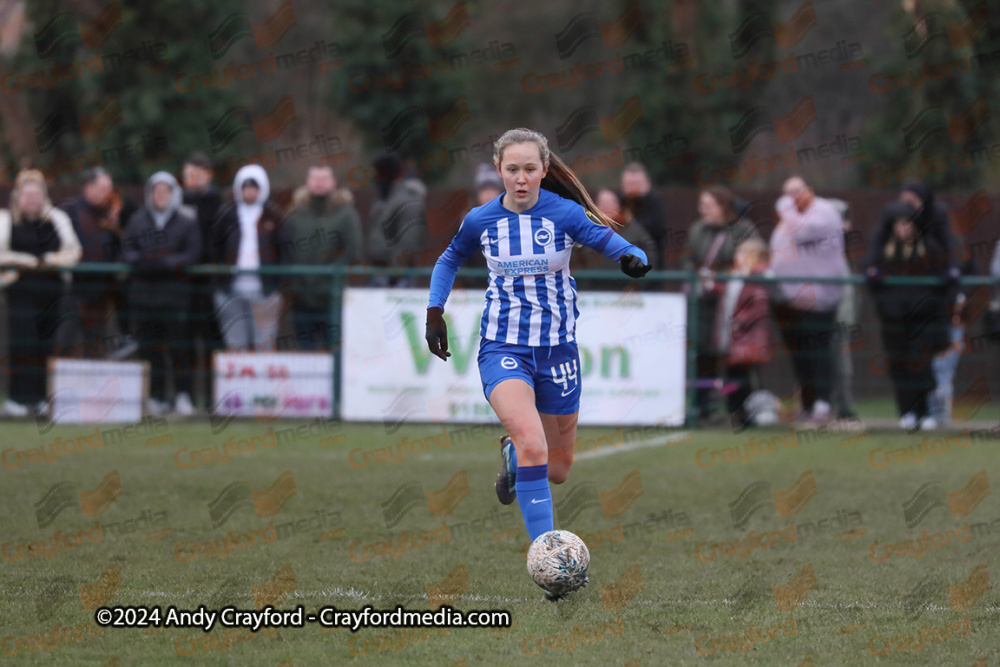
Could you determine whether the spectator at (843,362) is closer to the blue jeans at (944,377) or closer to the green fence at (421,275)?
the green fence at (421,275)

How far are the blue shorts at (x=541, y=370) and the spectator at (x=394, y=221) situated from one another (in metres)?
6.78

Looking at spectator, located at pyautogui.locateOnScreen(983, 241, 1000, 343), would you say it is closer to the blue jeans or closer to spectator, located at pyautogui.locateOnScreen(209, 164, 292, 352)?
the blue jeans

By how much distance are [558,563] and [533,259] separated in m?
1.44

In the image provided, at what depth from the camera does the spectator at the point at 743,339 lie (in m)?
12.6

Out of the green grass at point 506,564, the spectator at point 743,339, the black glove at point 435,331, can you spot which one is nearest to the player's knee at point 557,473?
the green grass at point 506,564

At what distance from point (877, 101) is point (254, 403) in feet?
85.9

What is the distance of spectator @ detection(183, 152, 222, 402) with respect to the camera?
12.9 meters

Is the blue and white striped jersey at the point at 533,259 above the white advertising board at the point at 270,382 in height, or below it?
above

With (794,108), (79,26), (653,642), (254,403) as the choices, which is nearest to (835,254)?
(254,403)

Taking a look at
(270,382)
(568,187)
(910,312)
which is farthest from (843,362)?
(568,187)

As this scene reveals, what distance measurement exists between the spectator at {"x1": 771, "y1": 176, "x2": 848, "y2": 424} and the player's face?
7.15 metres

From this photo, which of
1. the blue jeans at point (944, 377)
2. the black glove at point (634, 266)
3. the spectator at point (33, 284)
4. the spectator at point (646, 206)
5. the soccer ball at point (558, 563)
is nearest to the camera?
the soccer ball at point (558, 563)

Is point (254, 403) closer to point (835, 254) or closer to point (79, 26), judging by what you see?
point (835, 254)

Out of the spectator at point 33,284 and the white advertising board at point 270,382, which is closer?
the white advertising board at point 270,382
